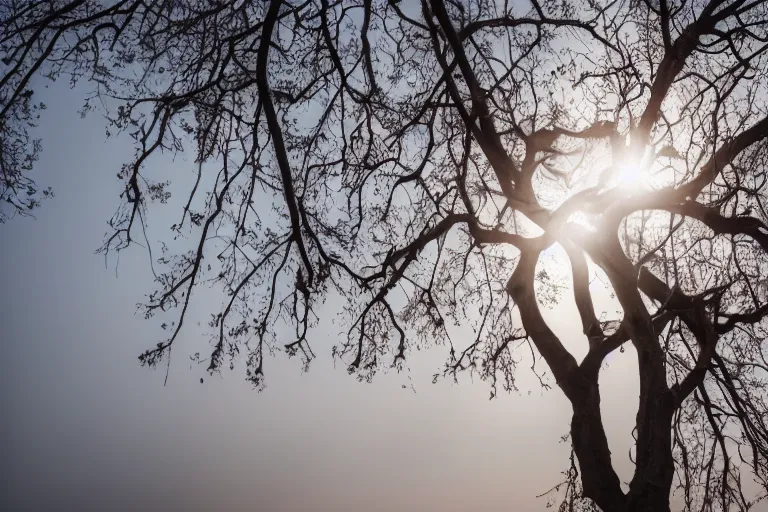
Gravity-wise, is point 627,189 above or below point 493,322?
above

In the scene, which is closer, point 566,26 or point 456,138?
point 566,26

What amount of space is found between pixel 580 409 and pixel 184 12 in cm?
503

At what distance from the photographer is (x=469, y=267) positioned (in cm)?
652

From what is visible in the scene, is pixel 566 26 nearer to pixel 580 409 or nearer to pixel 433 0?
pixel 433 0

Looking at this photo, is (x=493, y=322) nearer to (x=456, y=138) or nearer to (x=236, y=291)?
(x=456, y=138)

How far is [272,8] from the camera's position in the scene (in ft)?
14.0

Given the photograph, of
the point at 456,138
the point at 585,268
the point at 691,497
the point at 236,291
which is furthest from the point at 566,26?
the point at 691,497

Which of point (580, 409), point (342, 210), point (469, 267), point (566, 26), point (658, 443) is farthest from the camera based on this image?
point (469, 267)

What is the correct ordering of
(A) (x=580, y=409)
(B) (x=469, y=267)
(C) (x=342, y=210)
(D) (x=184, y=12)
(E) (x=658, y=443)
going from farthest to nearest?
(B) (x=469, y=267) < (C) (x=342, y=210) < (D) (x=184, y=12) < (A) (x=580, y=409) < (E) (x=658, y=443)

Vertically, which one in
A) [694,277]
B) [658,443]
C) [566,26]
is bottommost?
[658,443]

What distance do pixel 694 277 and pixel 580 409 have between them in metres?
2.36

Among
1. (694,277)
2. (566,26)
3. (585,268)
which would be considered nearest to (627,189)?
(585,268)

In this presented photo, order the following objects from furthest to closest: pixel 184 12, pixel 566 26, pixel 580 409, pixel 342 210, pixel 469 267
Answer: pixel 469 267 < pixel 342 210 < pixel 566 26 < pixel 184 12 < pixel 580 409

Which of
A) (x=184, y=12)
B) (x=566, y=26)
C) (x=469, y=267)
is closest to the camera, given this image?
(x=184, y=12)
